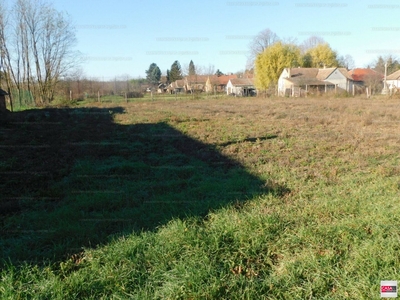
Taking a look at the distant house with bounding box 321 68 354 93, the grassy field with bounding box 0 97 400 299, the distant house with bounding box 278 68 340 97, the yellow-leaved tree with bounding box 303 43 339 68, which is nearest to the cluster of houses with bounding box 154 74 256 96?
the distant house with bounding box 278 68 340 97

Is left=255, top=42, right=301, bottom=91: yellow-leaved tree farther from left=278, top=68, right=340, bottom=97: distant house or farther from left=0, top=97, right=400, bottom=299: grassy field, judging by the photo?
left=0, top=97, right=400, bottom=299: grassy field

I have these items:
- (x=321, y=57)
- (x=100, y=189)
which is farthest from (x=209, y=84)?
(x=100, y=189)

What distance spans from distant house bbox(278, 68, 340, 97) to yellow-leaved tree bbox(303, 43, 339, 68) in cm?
782

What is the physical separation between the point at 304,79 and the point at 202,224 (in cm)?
4132

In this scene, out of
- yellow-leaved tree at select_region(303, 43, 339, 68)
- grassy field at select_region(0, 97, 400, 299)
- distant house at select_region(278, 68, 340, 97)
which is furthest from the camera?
yellow-leaved tree at select_region(303, 43, 339, 68)

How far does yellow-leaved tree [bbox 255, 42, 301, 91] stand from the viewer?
1640 inches

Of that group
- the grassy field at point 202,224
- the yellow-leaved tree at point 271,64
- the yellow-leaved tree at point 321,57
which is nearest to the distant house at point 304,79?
the yellow-leaved tree at point 271,64

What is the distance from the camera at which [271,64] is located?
137 feet

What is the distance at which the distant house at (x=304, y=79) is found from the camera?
38.9 meters

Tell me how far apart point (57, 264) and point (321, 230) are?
2.31 m

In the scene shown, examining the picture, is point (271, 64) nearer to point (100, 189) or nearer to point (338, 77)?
point (338, 77)

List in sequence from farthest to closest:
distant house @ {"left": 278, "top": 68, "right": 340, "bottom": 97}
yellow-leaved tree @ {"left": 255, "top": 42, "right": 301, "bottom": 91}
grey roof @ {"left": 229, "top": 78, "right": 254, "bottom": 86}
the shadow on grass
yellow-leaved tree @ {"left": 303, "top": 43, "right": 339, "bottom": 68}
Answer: grey roof @ {"left": 229, "top": 78, "right": 254, "bottom": 86}
yellow-leaved tree @ {"left": 303, "top": 43, "right": 339, "bottom": 68}
yellow-leaved tree @ {"left": 255, "top": 42, "right": 301, "bottom": 91}
distant house @ {"left": 278, "top": 68, "right": 340, "bottom": 97}
the shadow on grass

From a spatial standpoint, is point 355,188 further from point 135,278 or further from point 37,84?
point 37,84

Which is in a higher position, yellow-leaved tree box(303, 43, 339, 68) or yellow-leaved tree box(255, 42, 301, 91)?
yellow-leaved tree box(303, 43, 339, 68)
